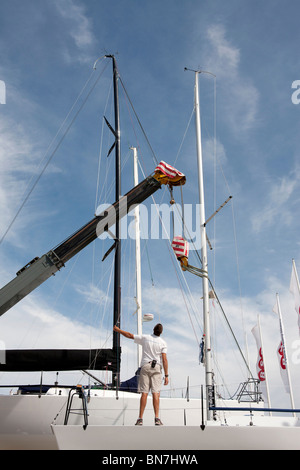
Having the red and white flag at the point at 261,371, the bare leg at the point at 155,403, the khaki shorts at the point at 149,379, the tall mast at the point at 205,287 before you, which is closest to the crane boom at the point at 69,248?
the tall mast at the point at 205,287

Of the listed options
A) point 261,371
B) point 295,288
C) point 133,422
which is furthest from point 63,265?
point 261,371

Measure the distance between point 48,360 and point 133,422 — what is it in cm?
307

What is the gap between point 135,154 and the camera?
72.7ft

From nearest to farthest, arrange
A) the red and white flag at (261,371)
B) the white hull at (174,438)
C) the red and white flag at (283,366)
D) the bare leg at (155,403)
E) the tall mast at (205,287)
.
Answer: the white hull at (174,438), the bare leg at (155,403), the tall mast at (205,287), the red and white flag at (283,366), the red and white flag at (261,371)

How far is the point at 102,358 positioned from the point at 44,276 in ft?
10.5

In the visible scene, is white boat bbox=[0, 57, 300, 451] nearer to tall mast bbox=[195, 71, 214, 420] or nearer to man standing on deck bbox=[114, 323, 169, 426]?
tall mast bbox=[195, 71, 214, 420]

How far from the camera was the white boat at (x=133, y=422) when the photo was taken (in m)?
5.84

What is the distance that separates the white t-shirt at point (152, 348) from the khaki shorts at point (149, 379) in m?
0.12

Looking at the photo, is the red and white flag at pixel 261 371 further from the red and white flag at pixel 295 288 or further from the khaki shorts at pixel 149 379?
the khaki shorts at pixel 149 379

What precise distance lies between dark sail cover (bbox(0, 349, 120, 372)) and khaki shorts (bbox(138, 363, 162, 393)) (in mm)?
5033

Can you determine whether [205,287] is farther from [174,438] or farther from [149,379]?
[174,438]

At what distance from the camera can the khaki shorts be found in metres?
6.85
